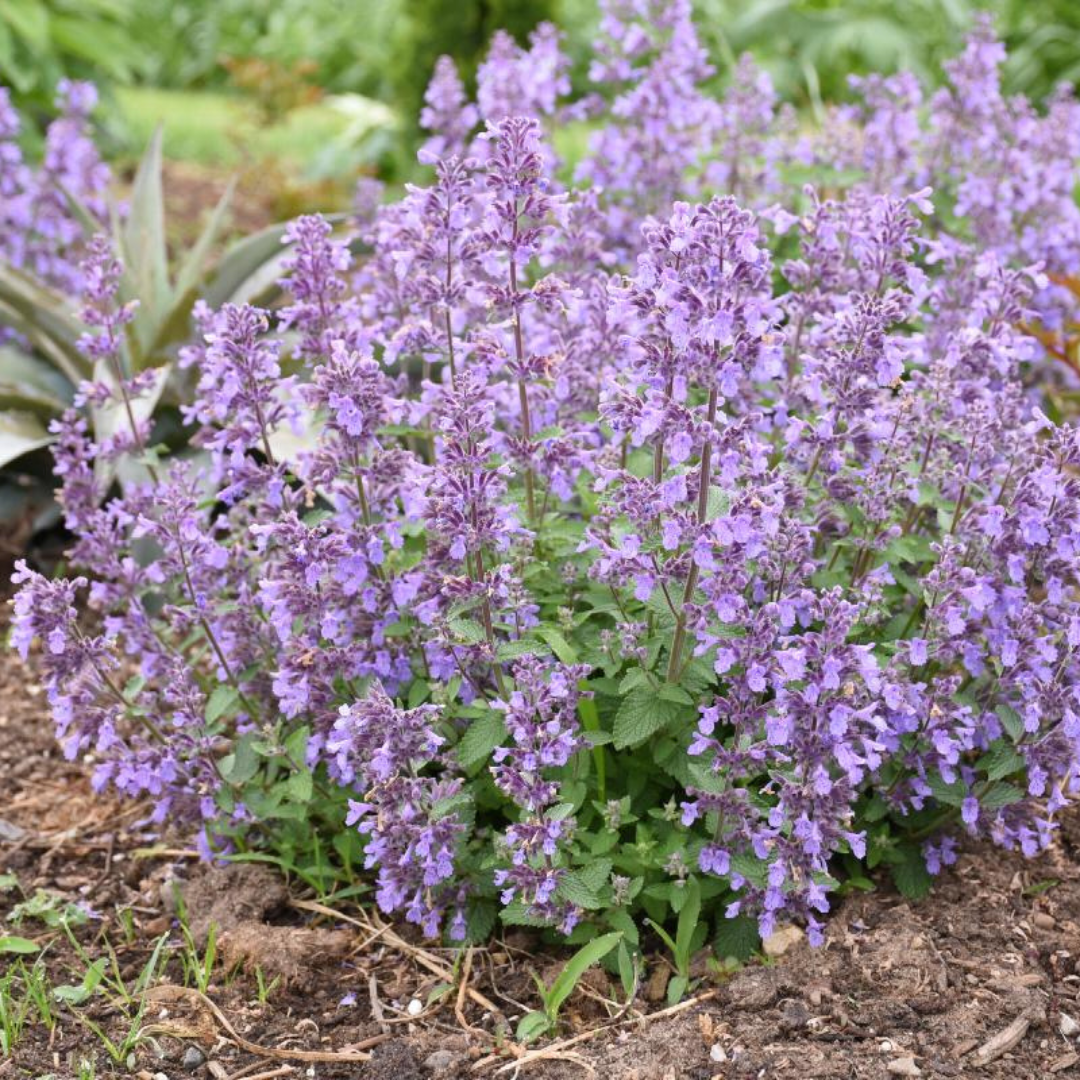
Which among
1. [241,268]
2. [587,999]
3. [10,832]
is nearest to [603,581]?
[587,999]

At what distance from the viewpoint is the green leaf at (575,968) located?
8.66 ft

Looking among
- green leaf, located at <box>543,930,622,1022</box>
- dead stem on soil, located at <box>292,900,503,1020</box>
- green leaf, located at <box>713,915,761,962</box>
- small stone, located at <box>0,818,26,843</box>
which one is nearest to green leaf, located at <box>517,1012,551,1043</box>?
green leaf, located at <box>543,930,622,1022</box>

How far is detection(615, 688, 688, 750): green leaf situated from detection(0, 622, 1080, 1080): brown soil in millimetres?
552

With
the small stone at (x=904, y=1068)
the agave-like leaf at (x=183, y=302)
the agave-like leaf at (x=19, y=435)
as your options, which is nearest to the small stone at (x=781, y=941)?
the small stone at (x=904, y=1068)

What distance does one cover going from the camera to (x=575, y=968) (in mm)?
2646

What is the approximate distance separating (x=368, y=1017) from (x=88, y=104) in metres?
4.26

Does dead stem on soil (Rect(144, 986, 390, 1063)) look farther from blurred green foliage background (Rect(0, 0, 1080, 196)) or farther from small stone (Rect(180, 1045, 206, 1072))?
blurred green foliage background (Rect(0, 0, 1080, 196))

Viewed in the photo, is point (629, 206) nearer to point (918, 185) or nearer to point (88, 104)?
point (918, 185)

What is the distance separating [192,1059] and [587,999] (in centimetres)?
83

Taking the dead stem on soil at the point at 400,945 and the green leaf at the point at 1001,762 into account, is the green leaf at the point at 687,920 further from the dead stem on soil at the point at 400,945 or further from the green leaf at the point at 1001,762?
the green leaf at the point at 1001,762

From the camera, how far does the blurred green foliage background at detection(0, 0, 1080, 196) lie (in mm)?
9070

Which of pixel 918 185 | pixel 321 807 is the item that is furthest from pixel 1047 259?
pixel 321 807

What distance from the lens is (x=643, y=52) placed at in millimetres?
4801

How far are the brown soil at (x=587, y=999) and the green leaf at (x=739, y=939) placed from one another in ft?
0.16
